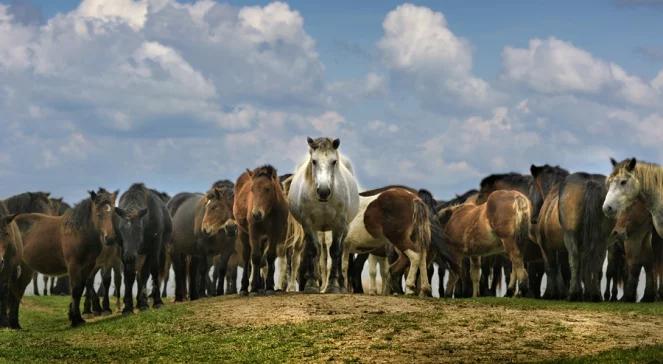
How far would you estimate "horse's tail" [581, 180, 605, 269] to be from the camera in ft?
75.5

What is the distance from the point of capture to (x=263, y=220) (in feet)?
72.6

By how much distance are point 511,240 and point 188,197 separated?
1210cm

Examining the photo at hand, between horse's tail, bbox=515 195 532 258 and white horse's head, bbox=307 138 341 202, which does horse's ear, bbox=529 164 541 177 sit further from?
white horse's head, bbox=307 138 341 202

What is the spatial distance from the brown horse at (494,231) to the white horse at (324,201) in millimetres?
4657

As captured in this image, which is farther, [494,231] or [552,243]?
[494,231]

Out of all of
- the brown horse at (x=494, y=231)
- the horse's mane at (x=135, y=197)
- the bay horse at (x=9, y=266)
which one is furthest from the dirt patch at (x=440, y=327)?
the bay horse at (x=9, y=266)

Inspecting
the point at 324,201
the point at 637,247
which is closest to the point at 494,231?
the point at 637,247

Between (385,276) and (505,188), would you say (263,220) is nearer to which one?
(385,276)

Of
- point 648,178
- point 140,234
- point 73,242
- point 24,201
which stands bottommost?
point 73,242

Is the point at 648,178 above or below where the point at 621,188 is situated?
above

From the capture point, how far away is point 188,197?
1275 inches

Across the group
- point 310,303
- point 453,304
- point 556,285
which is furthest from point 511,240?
point 310,303

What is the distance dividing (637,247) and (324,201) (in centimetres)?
835

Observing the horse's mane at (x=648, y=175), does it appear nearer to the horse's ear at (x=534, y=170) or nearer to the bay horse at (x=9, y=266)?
the horse's ear at (x=534, y=170)
